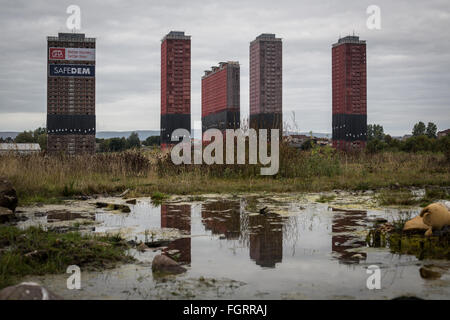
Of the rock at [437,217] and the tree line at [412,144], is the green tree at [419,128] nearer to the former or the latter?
the tree line at [412,144]

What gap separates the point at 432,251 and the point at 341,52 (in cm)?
11464

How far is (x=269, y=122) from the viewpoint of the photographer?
550 inches

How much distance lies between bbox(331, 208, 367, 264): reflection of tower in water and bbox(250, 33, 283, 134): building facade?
10768cm

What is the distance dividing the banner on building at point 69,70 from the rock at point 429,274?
126m

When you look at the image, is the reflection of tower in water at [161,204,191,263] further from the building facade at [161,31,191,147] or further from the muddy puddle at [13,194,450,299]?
the building facade at [161,31,191,147]

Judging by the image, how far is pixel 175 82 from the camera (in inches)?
4338

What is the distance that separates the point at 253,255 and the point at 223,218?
2361 mm

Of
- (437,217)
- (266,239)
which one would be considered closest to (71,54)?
(266,239)

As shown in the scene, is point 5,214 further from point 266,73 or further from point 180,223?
point 266,73

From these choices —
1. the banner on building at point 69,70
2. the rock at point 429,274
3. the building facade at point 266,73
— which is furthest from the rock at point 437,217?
the banner on building at point 69,70

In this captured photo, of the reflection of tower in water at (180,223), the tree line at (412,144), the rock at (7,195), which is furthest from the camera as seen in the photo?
the tree line at (412,144)

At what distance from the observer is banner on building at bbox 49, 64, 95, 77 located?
395ft

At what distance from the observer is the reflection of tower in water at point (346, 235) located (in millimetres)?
4449

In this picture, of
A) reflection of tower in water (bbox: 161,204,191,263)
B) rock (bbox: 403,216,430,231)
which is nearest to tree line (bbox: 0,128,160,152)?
reflection of tower in water (bbox: 161,204,191,263)
